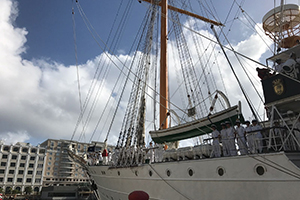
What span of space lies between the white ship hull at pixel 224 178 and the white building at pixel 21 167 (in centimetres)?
5614

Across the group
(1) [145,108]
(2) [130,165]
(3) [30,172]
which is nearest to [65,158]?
(3) [30,172]

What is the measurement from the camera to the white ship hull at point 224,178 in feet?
16.0

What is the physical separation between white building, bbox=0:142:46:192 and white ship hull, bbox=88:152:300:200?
184 ft

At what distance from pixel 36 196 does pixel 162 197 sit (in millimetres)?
54224

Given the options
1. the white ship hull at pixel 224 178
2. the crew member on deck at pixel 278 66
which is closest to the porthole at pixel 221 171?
the white ship hull at pixel 224 178

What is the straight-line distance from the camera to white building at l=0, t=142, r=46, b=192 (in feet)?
172

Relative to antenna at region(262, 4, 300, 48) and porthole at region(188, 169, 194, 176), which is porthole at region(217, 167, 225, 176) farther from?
antenna at region(262, 4, 300, 48)

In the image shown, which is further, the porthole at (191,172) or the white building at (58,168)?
the white building at (58,168)

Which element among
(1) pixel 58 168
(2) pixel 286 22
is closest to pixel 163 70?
(2) pixel 286 22

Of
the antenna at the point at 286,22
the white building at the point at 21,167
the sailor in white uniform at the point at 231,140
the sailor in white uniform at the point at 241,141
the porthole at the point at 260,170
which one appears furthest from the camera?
the white building at the point at 21,167

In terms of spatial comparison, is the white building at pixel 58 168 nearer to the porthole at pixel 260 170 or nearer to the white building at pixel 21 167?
the white building at pixel 21 167

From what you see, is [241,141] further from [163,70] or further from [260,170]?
[163,70]

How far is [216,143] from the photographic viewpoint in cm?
630

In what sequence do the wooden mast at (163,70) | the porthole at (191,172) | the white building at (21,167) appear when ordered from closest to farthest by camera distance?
the porthole at (191,172)
the wooden mast at (163,70)
the white building at (21,167)
